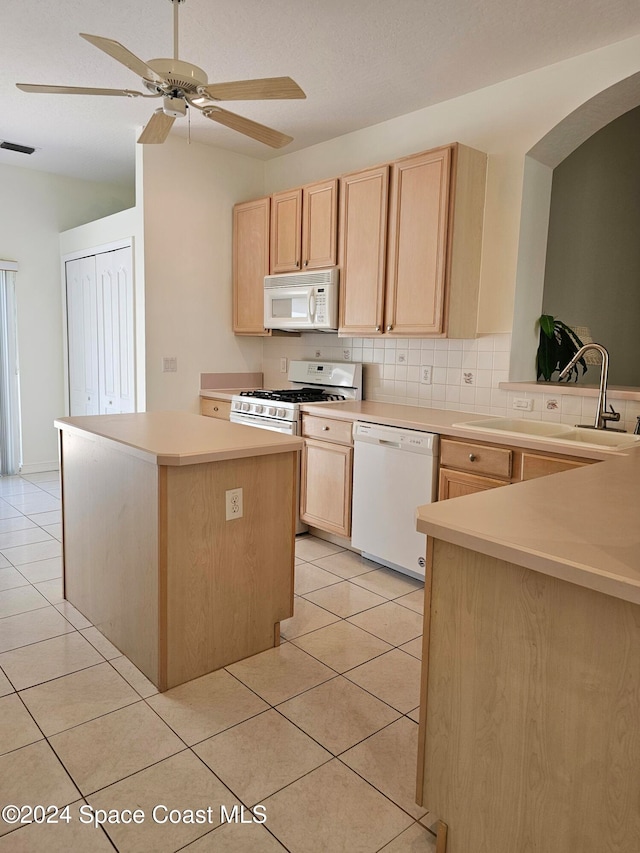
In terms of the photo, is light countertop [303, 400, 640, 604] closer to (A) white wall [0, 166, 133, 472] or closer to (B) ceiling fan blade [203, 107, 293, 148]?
(B) ceiling fan blade [203, 107, 293, 148]

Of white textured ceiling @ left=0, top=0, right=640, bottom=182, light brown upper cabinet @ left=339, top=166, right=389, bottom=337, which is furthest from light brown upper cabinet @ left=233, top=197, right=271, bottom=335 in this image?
light brown upper cabinet @ left=339, top=166, right=389, bottom=337

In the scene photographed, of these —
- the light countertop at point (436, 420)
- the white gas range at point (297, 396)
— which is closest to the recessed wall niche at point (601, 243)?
the light countertop at point (436, 420)

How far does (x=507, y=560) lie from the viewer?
49.3 inches

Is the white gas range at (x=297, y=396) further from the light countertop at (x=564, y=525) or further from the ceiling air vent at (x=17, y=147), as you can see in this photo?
the ceiling air vent at (x=17, y=147)

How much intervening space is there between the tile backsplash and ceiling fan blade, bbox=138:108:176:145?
1.92 meters

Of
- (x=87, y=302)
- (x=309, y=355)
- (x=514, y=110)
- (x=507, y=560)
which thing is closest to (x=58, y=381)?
(x=87, y=302)

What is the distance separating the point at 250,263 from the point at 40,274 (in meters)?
2.34

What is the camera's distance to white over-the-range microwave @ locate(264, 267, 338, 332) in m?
3.93

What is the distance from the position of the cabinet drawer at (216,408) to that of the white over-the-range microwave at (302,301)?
26.3 inches

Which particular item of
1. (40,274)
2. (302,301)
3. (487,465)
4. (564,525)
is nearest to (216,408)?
(302,301)

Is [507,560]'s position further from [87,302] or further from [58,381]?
[58,381]

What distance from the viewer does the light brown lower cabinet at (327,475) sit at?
359cm

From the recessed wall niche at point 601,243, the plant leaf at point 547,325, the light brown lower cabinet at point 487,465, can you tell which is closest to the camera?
the light brown lower cabinet at point 487,465

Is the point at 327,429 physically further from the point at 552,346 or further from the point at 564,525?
the point at 564,525
